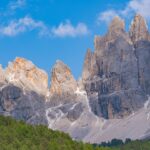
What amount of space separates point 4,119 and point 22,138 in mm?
20162

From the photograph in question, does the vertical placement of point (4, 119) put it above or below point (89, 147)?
above

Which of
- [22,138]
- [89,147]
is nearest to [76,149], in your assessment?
[89,147]

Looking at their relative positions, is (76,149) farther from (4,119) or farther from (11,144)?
(4,119)

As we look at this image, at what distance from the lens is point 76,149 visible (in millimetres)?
152625

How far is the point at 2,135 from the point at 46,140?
10.9 m

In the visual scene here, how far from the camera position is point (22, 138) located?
522 ft

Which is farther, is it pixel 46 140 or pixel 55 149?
pixel 46 140

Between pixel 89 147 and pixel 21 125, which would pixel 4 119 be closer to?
pixel 21 125

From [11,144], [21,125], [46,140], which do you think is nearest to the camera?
[11,144]

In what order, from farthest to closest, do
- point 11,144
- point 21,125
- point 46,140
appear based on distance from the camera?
point 21,125 < point 46,140 < point 11,144

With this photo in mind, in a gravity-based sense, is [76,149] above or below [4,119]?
below

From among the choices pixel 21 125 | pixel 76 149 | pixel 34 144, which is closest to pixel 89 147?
pixel 76 149

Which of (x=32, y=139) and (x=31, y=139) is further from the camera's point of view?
(x=31, y=139)

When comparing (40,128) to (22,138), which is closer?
(22,138)
